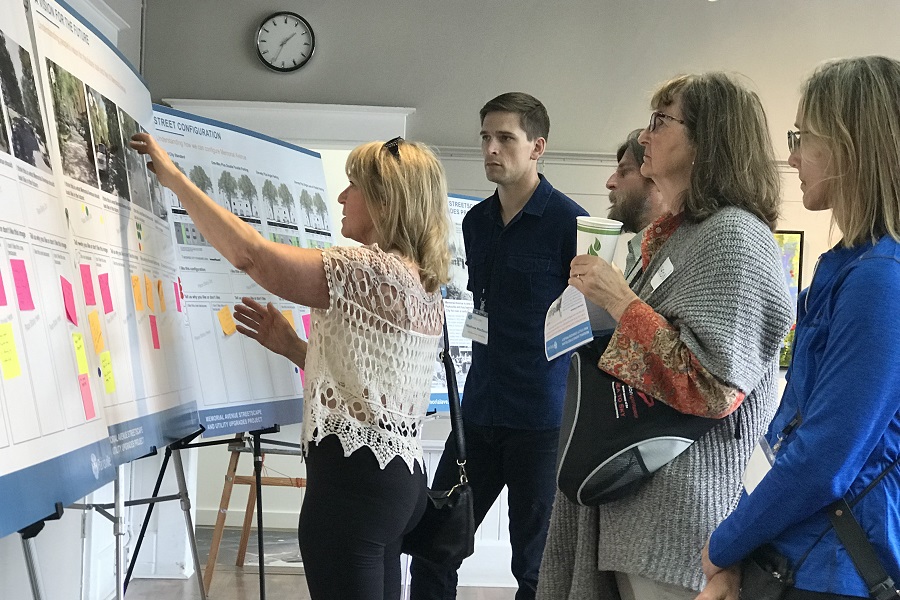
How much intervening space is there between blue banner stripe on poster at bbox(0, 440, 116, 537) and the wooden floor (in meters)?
2.41

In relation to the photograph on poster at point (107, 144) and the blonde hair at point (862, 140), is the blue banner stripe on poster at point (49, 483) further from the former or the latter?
the blonde hair at point (862, 140)

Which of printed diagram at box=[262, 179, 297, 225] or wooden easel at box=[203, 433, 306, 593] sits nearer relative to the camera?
printed diagram at box=[262, 179, 297, 225]

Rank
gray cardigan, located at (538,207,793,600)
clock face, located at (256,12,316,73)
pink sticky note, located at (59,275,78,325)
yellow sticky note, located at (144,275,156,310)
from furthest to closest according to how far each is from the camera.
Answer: clock face, located at (256,12,316,73) < yellow sticky note, located at (144,275,156,310) < pink sticky note, located at (59,275,78,325) < gray cardigan, located at (538,207,793,600)

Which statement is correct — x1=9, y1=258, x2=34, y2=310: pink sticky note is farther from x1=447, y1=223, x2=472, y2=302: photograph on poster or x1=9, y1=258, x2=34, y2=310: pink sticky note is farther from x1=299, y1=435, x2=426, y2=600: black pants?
x1=447, y1=223, x2=472, y2=302: photograph on poster

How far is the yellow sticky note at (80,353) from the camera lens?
1279 millimetres

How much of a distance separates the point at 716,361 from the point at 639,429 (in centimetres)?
15

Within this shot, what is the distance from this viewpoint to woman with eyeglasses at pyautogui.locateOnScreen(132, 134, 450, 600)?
138cm

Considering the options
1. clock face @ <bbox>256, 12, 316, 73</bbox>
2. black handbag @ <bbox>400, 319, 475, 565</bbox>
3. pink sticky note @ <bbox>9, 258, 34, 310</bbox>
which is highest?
clock face @ <bbox>256, 12, 316, 73</bbox>

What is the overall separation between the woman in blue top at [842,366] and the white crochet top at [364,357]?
615 mm

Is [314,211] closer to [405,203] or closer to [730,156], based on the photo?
[405,203]

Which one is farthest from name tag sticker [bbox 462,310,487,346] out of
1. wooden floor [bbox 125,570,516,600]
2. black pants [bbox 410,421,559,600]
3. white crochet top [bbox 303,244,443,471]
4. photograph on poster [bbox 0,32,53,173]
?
wooden floor [bbox 125,570,516,600]

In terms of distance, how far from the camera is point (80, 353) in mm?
A: 1295

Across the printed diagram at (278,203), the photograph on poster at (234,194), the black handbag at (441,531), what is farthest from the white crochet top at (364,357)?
the printed diagram at (278,203)

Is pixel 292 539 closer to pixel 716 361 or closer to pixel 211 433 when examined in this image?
pixel 211 433
